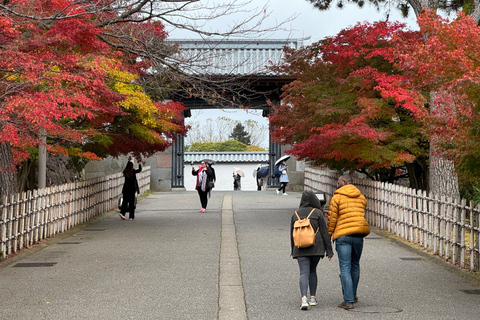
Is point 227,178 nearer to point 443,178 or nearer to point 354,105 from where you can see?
point 354,105

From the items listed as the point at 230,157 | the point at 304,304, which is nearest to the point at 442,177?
the point at 304,304

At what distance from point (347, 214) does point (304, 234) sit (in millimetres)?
550

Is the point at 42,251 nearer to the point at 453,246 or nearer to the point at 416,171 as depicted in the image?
the point at 453,246

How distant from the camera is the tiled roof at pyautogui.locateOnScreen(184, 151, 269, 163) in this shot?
159 feet

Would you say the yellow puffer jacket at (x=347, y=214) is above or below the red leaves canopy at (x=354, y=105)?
below

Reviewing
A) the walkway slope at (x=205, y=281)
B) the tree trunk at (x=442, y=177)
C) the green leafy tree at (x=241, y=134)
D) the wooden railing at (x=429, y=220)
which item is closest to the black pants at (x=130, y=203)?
the walkway slope at (x=205, y=281)

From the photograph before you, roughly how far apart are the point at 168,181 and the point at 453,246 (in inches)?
931

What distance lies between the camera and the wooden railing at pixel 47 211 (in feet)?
35.6

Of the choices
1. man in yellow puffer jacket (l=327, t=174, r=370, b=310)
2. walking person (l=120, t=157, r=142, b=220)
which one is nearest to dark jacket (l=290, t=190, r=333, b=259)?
man in yellow puffer jacket (l=327, t=174, r=370, b=310)

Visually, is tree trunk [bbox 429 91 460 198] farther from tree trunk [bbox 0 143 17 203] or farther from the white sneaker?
tree trunk [bbox 0 143 17 203]

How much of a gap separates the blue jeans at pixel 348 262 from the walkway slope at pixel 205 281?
0.22 meters

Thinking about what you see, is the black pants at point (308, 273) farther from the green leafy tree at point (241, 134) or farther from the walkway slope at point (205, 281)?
the green leafy tree at point (241, 134)

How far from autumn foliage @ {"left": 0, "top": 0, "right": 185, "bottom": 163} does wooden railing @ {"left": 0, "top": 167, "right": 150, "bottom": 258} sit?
40.5 inches

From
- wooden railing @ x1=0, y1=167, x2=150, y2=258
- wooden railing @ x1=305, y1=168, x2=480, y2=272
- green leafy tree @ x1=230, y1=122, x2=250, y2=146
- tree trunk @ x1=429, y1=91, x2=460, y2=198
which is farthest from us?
green leafy tree @ x1=230, y1=122, x2=250, y2=146
